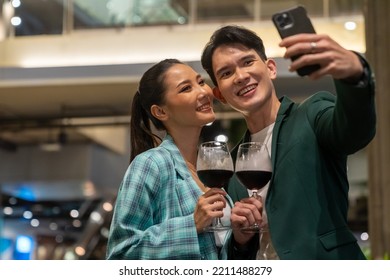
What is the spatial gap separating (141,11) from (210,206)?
3261mm

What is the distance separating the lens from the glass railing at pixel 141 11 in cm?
410

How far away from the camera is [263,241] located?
51.0 inches

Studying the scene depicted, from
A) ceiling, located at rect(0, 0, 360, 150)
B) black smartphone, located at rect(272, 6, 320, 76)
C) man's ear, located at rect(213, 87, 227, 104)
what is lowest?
ceiling, located at rect(0, 0, 360, 150)

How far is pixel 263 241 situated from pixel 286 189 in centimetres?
12

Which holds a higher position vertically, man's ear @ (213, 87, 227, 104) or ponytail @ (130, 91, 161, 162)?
man's ear @ (213, 87, 227, 104)

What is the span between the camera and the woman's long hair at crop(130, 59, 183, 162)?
1.38 meters

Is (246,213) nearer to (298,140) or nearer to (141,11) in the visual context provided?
(298,140)

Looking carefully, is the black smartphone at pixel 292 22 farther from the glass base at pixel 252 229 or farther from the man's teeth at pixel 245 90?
the glass base at pixel 252 229

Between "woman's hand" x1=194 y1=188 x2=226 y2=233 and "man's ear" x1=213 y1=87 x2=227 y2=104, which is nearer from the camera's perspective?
"woman's hand" x1=194 y1=188 x2=226 y2=233

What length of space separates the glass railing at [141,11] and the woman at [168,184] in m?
2.53

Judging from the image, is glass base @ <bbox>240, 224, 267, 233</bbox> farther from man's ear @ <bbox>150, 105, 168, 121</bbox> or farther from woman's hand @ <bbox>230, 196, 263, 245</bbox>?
man's ear @ <bbox>150, 105, 168, 121</bbox>

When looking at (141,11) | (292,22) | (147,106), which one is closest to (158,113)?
(147,106)

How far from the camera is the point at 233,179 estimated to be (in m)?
1.39

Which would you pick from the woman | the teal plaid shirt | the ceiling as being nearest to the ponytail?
the woman
